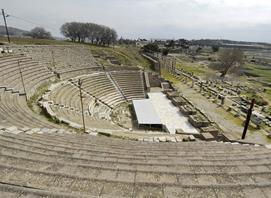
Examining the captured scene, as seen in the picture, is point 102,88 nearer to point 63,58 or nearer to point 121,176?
point 63,58

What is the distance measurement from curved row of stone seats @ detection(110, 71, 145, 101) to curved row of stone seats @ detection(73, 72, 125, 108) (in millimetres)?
1206

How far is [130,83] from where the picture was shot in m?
31.2

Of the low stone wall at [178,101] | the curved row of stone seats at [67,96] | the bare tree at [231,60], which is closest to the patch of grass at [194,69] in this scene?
→ the bare tree at [231,60]

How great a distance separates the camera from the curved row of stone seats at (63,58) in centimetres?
2803

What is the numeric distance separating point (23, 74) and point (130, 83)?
1495cm

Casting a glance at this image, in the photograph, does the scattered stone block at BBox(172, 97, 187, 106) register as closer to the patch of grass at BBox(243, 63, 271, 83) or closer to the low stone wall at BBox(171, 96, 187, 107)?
the low stone wall at BBox(171, 96, 187, 107)

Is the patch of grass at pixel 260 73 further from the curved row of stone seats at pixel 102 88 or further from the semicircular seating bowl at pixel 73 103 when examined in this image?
the semicircular seating bowl at pixel 73 103

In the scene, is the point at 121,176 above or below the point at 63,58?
above

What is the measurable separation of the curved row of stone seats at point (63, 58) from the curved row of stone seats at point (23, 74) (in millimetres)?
2532

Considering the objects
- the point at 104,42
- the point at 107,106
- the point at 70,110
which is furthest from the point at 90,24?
the point at 70,110

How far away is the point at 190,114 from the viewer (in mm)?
21766

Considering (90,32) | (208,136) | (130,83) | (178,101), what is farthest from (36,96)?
(90,32)

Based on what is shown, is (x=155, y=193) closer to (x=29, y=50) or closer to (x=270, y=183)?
(x=270, y=183)

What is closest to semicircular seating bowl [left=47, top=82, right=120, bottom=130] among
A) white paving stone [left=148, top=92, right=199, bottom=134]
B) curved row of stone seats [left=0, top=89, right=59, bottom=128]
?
curved row of stone seats [left=0, top=89, right=59, bottom=128]
